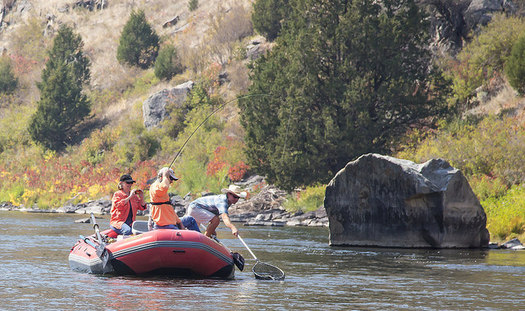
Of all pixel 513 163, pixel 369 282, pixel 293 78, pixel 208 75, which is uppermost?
pixel 208 75

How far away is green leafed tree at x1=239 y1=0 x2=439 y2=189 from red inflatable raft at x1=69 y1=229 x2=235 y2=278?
18459 millimetres

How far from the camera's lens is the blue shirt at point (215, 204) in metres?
15.5

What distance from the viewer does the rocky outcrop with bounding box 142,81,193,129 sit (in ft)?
175

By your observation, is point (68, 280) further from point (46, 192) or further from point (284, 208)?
point (46, 192)

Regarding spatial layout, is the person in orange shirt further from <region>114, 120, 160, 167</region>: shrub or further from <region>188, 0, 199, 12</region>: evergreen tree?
<region>188, 0, 199, 12</region>: evergreen tree

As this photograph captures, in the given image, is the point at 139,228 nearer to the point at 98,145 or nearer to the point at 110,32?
the point at 98,145

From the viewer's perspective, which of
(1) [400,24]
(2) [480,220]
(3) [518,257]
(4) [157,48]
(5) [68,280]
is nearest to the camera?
(5) [68,280]

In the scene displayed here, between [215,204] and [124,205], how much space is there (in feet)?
6.76

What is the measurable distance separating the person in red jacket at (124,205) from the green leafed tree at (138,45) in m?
47.1

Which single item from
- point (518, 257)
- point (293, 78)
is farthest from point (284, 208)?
point (518, 257)

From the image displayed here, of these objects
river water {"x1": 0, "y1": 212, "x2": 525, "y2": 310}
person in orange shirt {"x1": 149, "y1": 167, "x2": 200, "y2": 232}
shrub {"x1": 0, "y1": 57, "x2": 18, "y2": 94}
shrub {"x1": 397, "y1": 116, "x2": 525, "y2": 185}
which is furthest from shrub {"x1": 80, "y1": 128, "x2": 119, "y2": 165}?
person in orange shirt {"x1": 149, "y1": 167, "x2": 200, "y2": 232}

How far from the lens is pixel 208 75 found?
56.7 meters

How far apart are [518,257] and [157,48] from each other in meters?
48.9

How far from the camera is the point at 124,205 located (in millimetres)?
16562
